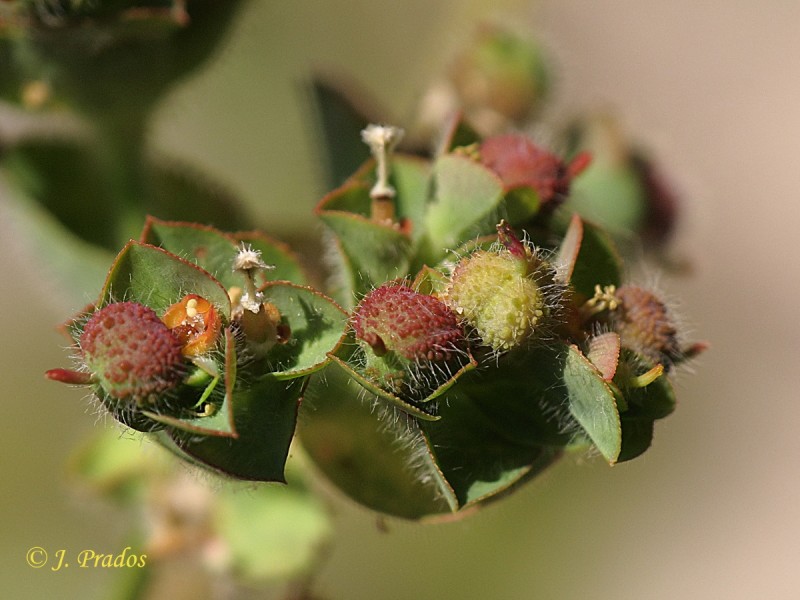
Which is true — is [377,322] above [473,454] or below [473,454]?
above

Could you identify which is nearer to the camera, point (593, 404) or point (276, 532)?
point (593, 404)

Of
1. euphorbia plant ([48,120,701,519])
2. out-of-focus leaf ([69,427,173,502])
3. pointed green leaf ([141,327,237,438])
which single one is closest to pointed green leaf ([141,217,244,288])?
euphorbia plant ([48,120,701,519])

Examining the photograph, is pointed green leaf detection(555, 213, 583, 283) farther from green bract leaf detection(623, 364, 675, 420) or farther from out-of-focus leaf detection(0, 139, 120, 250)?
out-of-focus leaf detection(0, 139, 120, 250)

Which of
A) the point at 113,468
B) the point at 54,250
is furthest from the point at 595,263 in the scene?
the point at 113,468

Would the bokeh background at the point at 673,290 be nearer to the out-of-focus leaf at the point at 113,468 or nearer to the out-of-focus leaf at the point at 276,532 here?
the out-of-focus leaf at the point at 113,468

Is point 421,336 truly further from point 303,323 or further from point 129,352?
point 129,352

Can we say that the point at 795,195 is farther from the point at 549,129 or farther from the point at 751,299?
the point at 549,129
